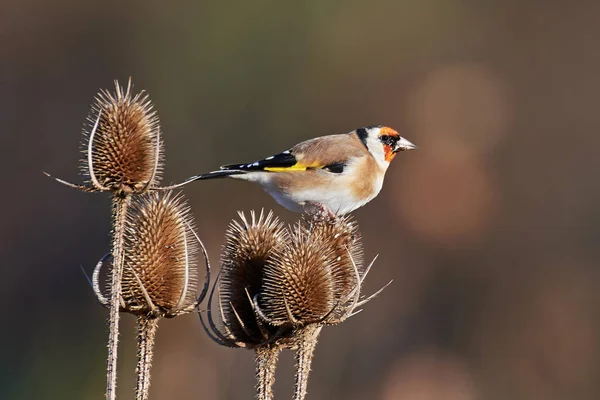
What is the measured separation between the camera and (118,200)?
13.0 feet

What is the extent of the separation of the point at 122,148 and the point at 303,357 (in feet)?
4.16

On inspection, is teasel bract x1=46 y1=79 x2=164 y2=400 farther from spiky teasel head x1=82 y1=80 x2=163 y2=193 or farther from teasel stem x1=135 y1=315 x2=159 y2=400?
teasel stem x1=135 y1=315 x2=159 y2=400

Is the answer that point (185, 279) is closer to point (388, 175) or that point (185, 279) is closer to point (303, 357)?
point (303, 357)

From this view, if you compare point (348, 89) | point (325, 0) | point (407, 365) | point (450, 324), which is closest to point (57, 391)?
point (407, 365)

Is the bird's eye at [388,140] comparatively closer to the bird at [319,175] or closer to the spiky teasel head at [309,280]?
the bird at [319,175]

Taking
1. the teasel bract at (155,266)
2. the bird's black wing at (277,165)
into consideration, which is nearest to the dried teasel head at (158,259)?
the teasel bract at (155,266)

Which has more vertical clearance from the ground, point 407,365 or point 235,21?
point 235,21

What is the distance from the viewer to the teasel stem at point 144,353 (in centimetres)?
366

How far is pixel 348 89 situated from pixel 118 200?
38.7 ft

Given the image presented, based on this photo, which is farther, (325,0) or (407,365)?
(325,0)

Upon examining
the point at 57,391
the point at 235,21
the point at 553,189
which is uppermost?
the point at 235,21

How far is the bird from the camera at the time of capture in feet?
20.8

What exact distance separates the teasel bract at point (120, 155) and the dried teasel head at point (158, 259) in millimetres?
180

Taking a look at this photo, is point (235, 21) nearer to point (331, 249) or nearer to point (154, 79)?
point (154, 79)
